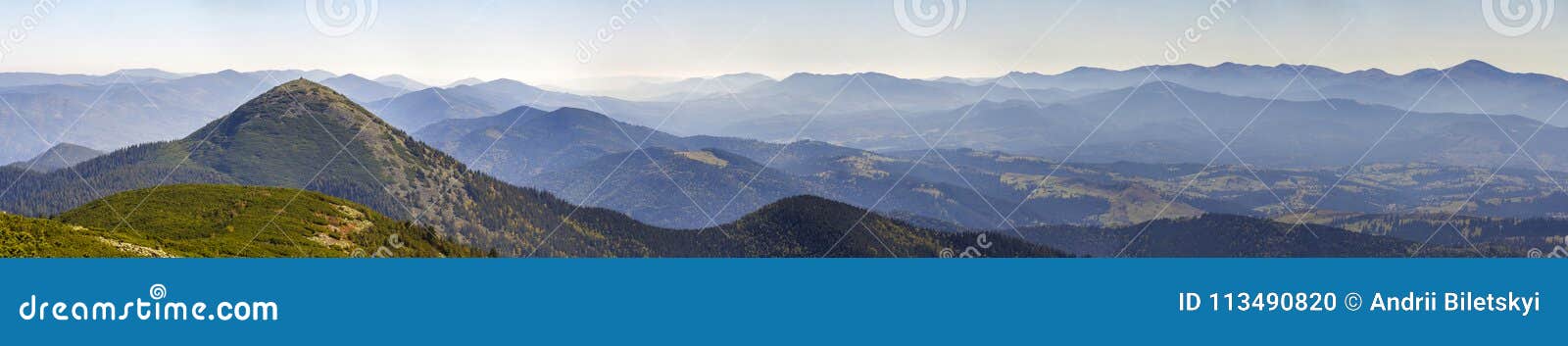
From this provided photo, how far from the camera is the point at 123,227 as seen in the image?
9819 centimetres

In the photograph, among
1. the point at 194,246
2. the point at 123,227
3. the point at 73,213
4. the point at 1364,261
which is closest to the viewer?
the point at 1364,261

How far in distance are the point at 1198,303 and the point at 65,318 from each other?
29.6 meters

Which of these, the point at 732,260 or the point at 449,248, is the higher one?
the point at 732,260

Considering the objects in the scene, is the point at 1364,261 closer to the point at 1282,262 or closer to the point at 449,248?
the point at 1282,262

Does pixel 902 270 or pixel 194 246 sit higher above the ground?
pixel 902 270

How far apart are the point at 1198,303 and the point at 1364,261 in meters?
5.27

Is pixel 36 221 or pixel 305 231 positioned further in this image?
pixel 305 231

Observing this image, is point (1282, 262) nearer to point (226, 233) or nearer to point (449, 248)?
point (226, 233)

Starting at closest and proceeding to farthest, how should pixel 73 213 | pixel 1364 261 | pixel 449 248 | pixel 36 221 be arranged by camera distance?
1. pixel 1364 261
2. pixel 36 221
3. pixel 73 213
4. pixel 449 248

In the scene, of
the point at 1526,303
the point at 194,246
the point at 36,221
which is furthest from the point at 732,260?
the point at 194,246

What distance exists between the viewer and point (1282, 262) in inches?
1043

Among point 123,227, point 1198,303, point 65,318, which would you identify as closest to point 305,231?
point 123,227

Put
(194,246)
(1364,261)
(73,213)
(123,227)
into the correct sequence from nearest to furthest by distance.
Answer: (1364,261)
(194,246)
(123,227)
(73,213)

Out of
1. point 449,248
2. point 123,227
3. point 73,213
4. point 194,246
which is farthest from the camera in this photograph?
point 449,248
